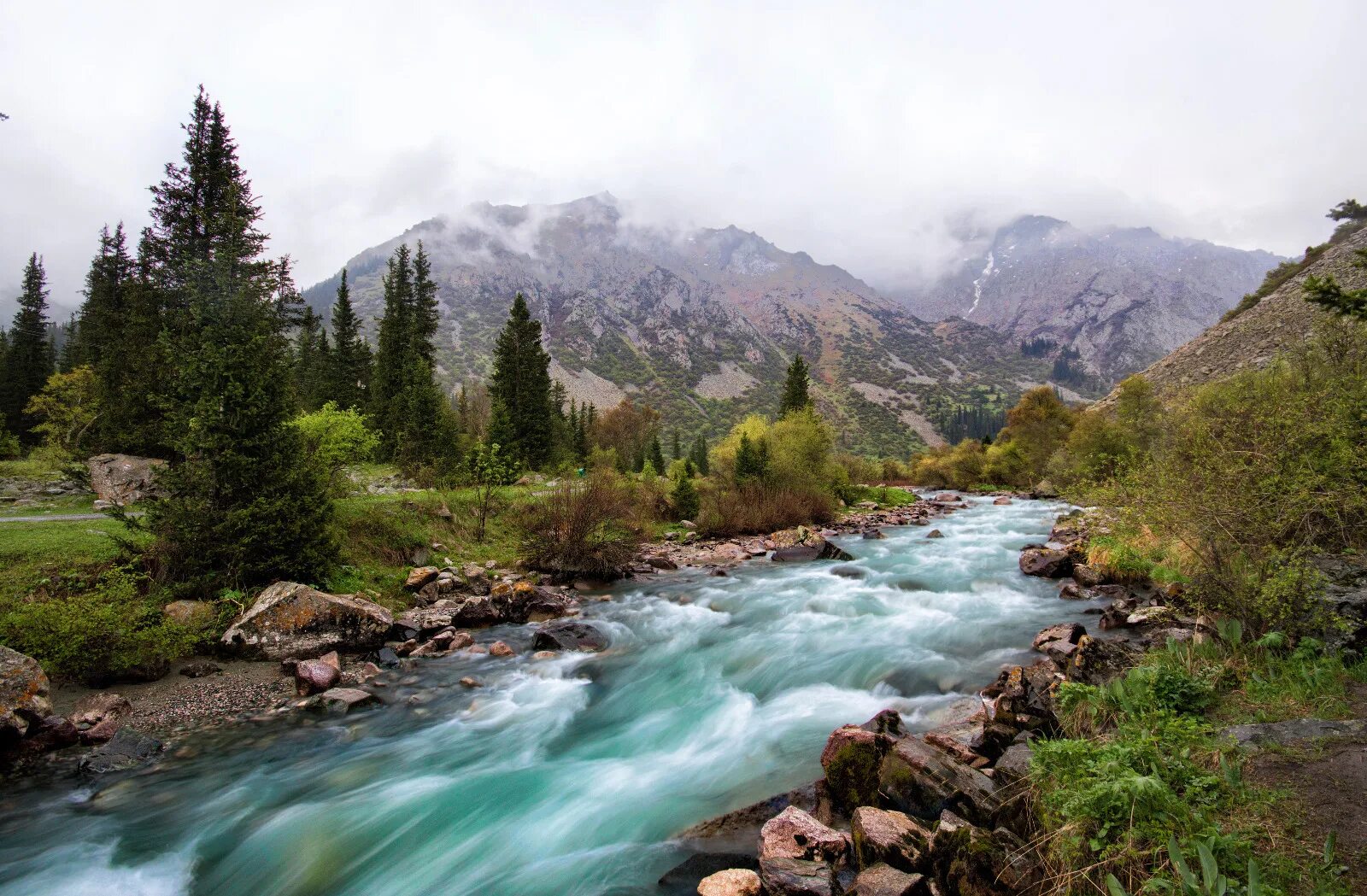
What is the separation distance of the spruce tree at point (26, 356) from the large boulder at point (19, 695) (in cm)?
5374

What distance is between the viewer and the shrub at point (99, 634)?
9812 mm

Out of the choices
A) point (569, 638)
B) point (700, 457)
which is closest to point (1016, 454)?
point (700, 457)

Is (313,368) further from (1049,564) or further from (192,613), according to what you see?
(1049,564)

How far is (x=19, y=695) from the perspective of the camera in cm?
848

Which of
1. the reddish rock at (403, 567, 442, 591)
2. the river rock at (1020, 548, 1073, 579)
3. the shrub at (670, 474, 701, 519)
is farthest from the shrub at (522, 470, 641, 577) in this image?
the river rock at (1020, 548, 1073, 579)

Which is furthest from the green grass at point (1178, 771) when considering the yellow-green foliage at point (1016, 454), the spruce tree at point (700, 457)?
the spruce tree at point (700, 457)

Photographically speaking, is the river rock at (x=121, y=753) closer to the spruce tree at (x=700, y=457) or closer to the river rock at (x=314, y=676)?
the river rock at (x=314, y=676)

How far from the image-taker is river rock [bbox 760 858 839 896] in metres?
5.34

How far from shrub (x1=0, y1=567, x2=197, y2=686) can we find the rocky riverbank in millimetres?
10671

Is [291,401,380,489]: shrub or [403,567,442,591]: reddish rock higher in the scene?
[291,401,380,489]: shrub

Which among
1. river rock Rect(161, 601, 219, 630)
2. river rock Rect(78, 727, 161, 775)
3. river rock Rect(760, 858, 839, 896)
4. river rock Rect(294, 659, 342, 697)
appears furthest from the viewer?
river rock Rect(161, 601, 219, 630)

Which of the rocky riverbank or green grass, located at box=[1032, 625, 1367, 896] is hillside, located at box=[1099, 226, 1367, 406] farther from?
the rocky riverbank

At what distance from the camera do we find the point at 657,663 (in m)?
14.1

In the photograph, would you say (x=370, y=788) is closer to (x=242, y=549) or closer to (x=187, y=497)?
(x=242, y=549)
